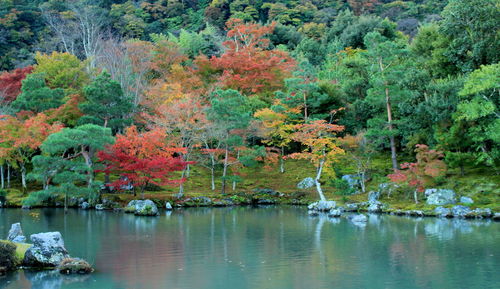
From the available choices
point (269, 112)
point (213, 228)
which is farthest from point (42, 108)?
point (213, 228)

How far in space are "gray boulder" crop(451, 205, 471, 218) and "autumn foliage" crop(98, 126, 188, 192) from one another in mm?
13506

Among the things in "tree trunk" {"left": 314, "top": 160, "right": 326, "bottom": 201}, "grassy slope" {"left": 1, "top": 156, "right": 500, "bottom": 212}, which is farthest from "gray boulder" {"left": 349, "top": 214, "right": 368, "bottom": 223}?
"tree trunk" {"left": 314, "top": 160, "right": 326, "bottom": 201}

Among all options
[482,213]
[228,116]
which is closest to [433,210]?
[482,213]

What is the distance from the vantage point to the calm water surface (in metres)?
10.5

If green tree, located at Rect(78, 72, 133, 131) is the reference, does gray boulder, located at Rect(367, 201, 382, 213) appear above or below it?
below

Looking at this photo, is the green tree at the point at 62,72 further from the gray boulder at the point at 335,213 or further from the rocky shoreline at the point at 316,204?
the gray boulder at the point at 335,213

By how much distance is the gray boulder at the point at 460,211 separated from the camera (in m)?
20.8

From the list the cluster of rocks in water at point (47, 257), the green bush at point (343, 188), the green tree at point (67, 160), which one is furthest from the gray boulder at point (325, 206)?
the cluster of rocks in water at point (47, 257)

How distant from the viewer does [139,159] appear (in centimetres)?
2458

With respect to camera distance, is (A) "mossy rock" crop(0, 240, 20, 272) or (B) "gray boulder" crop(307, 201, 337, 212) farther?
(B) "gray boulder" crop(307, 201, 337, 212)

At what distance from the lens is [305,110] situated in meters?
30.2

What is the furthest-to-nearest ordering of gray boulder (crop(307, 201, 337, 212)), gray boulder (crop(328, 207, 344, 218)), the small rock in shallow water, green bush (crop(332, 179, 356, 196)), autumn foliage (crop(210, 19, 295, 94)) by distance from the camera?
1. autumn foliage (crop(210, 19, 295, 94))
2. green bush (crop(332, 179, 356, 196))
3. gray boulder (crop(307, 201, 337, 212))
4. gray boulder (crop(328, 207, 344, 218))
5. the small rock in shallow water

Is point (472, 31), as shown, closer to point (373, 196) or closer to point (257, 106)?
point (373, 196)

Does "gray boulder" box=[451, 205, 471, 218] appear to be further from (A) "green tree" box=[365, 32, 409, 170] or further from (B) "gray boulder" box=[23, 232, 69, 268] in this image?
(B) "gray boulder" box=[23, 232, 69, 268]
